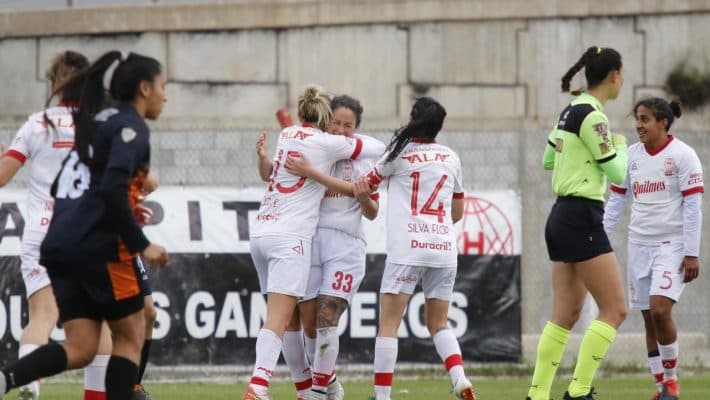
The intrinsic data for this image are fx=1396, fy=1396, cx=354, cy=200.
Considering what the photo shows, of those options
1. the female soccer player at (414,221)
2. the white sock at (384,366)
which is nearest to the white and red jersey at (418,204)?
the female soccer player at (414,221)

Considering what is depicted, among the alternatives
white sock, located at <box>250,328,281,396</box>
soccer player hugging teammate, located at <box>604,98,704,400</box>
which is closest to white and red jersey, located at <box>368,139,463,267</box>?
white sock, located at <box>250,328,281,396</box>

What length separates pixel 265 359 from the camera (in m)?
8.53

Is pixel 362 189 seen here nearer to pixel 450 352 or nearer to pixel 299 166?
pixel 299 166

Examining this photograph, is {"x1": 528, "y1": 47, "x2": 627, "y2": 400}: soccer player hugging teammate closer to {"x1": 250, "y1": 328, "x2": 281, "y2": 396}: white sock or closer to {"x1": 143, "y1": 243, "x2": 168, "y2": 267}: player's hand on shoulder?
{"x1": 250, "y1": 328, "x2": 281, "y2": 396}: white sock

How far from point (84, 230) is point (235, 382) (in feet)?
22.5

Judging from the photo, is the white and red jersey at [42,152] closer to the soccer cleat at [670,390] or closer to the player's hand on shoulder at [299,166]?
the player's hand on shoulder at [299,166]

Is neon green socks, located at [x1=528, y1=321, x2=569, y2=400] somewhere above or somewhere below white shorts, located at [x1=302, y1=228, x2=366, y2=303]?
below

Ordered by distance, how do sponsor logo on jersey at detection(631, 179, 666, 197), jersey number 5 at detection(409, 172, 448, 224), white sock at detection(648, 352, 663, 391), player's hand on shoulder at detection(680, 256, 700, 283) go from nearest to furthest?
jersey number 5 at detection(409, 172, 448, 224) → player's hand on shoulder at detection(680, 256, 700, 283) → sponsor logo on jersey at detection(631, 179, 666, 197) → white sock at detection(648, 352, 663, 391)

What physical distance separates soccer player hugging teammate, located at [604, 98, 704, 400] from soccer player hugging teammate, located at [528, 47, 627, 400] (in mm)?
1328

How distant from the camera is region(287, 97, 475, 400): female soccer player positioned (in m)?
8.91

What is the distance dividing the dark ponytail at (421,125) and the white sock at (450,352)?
Answer: 1.23 metres

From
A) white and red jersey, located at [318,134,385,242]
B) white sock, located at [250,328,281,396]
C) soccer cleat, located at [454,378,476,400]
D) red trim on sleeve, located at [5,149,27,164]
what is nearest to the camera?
red trim on sleeve, located at [5,149,27,164]

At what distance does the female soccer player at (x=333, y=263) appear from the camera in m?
9.08

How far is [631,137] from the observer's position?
1491 cm
